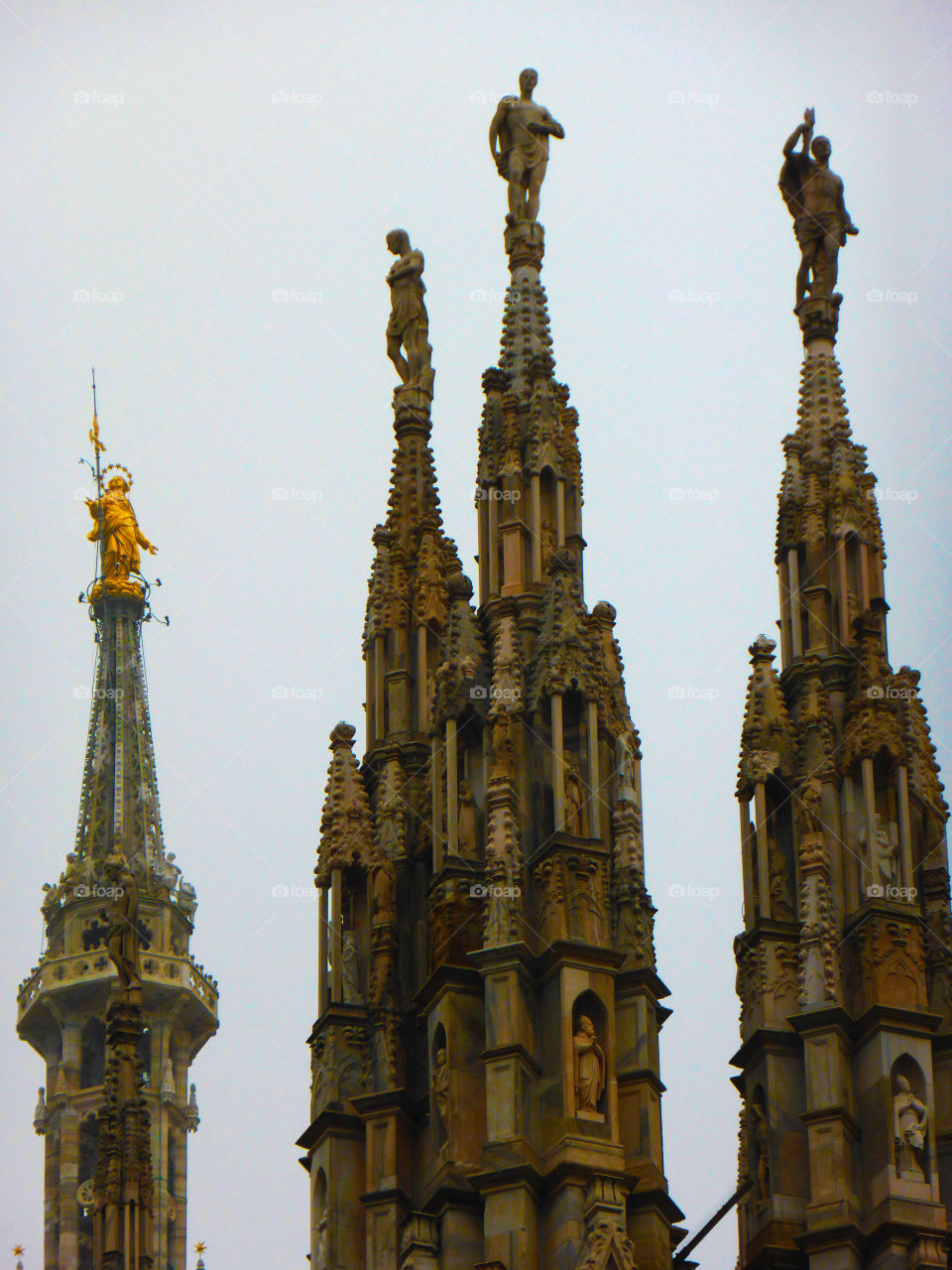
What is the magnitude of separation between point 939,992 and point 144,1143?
10409 millimetres

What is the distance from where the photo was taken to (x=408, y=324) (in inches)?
2368

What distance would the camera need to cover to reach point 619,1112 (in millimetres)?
51250

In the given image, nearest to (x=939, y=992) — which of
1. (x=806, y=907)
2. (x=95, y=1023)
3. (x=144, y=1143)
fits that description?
(x=806, y=907)

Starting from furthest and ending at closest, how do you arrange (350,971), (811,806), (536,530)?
1. (536,530)
2. (811,806)
3. (350,971)

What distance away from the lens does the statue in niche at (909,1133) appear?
50.8m

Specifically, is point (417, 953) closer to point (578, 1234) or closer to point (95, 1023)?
point (578, 1234)

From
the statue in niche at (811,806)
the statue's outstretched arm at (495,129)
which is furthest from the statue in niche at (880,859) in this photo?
the statue's outstretched arm at (495,129)

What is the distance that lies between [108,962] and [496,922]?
139 feet

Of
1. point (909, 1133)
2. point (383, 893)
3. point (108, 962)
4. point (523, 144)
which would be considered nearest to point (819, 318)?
point (523, 144)

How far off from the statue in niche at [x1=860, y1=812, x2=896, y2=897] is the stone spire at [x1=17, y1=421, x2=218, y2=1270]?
31.0 metres

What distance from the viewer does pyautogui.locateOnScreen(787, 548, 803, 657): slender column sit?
55.8m

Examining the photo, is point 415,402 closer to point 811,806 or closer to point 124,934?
point 124,934

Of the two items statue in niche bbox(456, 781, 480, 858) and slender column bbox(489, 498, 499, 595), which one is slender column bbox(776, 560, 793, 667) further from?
statue in niche bbox(456, 781, 480, 858)

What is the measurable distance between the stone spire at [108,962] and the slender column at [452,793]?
97.4 ft
